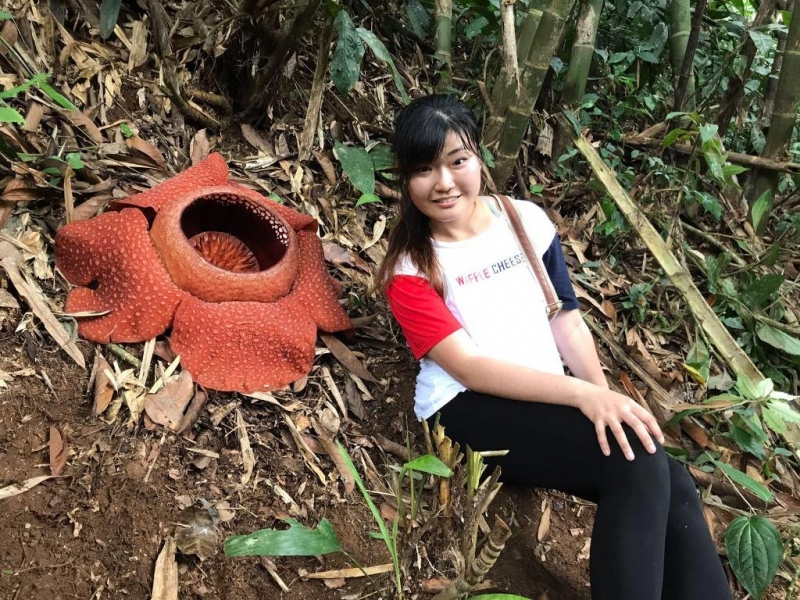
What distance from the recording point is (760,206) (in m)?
2.91

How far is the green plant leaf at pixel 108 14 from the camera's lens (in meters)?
2.52

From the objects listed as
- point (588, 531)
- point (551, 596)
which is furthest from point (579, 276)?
point (551, 596)

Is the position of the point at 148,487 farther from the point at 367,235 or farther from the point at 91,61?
the point at 91,61

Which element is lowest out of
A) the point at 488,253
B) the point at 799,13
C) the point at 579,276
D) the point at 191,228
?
the point at 579,276

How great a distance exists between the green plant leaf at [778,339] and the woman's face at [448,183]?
1472mm

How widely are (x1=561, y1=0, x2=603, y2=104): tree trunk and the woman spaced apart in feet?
3.97

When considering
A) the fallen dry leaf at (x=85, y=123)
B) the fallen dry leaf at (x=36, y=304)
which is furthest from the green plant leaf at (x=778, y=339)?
the fallen dry leaf at (x=85, y=123)

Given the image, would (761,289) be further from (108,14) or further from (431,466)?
(108,14)

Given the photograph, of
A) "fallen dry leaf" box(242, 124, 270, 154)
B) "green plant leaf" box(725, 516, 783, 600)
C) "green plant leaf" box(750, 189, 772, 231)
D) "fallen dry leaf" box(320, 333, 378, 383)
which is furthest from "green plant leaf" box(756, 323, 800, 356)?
"fallen dry leaf" box(242, 124, 270, 154)

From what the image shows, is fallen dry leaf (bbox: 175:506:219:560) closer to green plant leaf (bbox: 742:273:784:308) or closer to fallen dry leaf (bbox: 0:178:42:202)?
fallen dry leaf (bbox: 0:178:42:202)

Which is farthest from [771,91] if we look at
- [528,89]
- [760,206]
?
[528,89]

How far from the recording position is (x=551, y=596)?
1779mm

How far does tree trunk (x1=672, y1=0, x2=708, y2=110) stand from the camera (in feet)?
10.0

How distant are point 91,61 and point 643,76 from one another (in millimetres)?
2621
